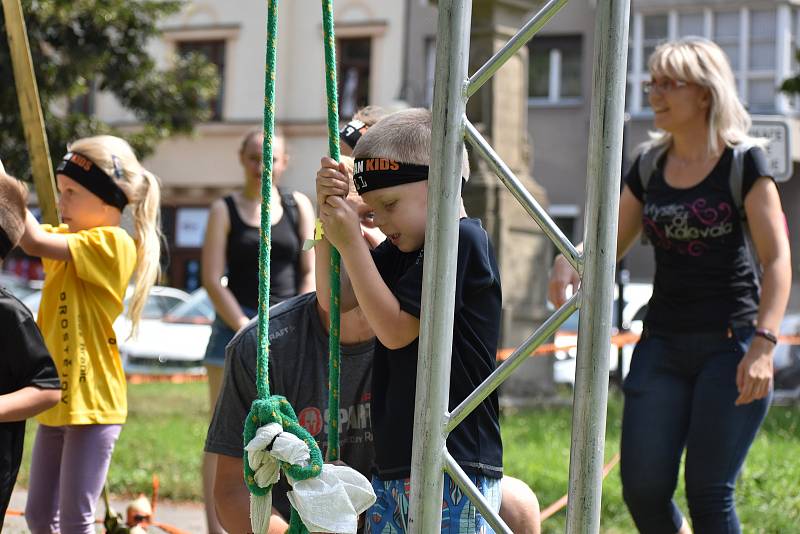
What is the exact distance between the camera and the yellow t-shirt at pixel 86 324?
400cm

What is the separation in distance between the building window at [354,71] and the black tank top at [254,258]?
2377 cm

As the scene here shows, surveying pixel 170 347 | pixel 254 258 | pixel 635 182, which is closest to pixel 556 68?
pixel 170 347

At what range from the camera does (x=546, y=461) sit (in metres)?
7.34

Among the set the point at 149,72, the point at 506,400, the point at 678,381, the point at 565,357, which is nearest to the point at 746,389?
the point at 678,381

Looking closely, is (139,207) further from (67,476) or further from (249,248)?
(249,248)

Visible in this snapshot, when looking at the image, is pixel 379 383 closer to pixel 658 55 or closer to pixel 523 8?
pixel 658 55

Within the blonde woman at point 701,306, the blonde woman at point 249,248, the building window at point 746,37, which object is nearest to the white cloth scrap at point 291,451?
the blonde woman at point 701,306

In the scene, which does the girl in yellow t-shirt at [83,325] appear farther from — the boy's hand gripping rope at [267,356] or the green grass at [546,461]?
the green grass at [546,461]

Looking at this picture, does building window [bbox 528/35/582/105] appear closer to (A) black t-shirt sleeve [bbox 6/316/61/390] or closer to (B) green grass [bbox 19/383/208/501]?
(B) green grass [bbox 19/383/208/501]

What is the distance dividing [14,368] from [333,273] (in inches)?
39.1

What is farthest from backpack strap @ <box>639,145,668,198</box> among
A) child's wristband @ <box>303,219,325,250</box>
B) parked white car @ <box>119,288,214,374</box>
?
parked white car @ <box>119,288,214,374</box>

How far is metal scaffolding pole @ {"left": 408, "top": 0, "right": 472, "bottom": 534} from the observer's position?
2375 mm

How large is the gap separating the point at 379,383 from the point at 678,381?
4.52ft

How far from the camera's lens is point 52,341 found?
4.06 meters
